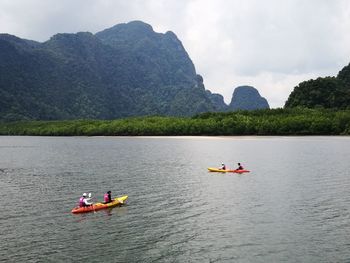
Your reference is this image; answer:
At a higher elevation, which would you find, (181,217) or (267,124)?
(267,124)

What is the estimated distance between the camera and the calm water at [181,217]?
28.6 m

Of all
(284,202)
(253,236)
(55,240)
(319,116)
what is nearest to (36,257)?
(55,240)

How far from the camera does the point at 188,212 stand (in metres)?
40.0

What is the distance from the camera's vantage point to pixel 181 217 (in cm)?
3794

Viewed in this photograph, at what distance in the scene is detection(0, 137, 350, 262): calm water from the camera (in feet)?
94.0

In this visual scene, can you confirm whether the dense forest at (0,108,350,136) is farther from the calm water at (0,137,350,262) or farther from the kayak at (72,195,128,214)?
the kayak at (72,195,128,214)

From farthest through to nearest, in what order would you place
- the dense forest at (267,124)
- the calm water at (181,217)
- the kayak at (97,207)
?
the dense forest at (267,124) < the kayak at (97,207) < the calm water at (181,217)

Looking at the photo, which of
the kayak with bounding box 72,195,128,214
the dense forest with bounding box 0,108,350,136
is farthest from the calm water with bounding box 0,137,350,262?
the dense forest with bounding box 0,108,350,136

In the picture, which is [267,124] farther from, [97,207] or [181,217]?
[181,217]

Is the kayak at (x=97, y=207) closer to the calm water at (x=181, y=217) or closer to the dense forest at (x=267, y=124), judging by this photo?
the calm water at (x=181, y=217)

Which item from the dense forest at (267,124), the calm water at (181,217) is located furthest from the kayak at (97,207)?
the dense forest at (267,124)

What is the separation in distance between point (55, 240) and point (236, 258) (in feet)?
41.6

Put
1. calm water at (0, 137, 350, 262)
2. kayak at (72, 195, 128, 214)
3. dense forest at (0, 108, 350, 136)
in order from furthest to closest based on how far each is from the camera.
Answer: dense forest at (0, 108, 350, 136) < kayak at (72, 195, 128, 214) < calm water at (0, 137, 350, 262)

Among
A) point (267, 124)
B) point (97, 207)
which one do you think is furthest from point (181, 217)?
point (267, 124)
